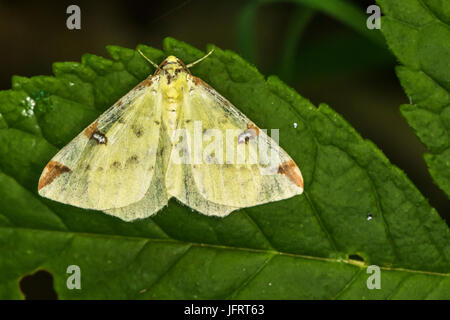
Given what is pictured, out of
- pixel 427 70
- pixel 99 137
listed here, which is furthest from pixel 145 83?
pixel 427 70

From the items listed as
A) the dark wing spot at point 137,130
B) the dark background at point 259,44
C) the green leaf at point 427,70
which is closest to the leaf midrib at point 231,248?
the green leaf at point 427,70

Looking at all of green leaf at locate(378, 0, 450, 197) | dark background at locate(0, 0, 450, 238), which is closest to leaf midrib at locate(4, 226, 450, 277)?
green leaf at locate(378, 0, 450, 197)

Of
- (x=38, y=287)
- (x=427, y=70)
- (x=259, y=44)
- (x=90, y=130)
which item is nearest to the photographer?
(x=427, y=70)

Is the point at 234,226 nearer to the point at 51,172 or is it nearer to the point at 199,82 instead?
the point at 199,82

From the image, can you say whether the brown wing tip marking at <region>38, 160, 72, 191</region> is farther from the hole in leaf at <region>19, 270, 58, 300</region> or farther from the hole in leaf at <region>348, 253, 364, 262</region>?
the hole in leaf at <region>348, 253, 364, 262</region>

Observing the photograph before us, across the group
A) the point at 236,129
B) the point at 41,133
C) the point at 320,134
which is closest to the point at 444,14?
the point at 320,134

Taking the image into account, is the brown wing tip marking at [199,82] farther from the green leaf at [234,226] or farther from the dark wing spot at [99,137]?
the dark wing spot at [99,137]
